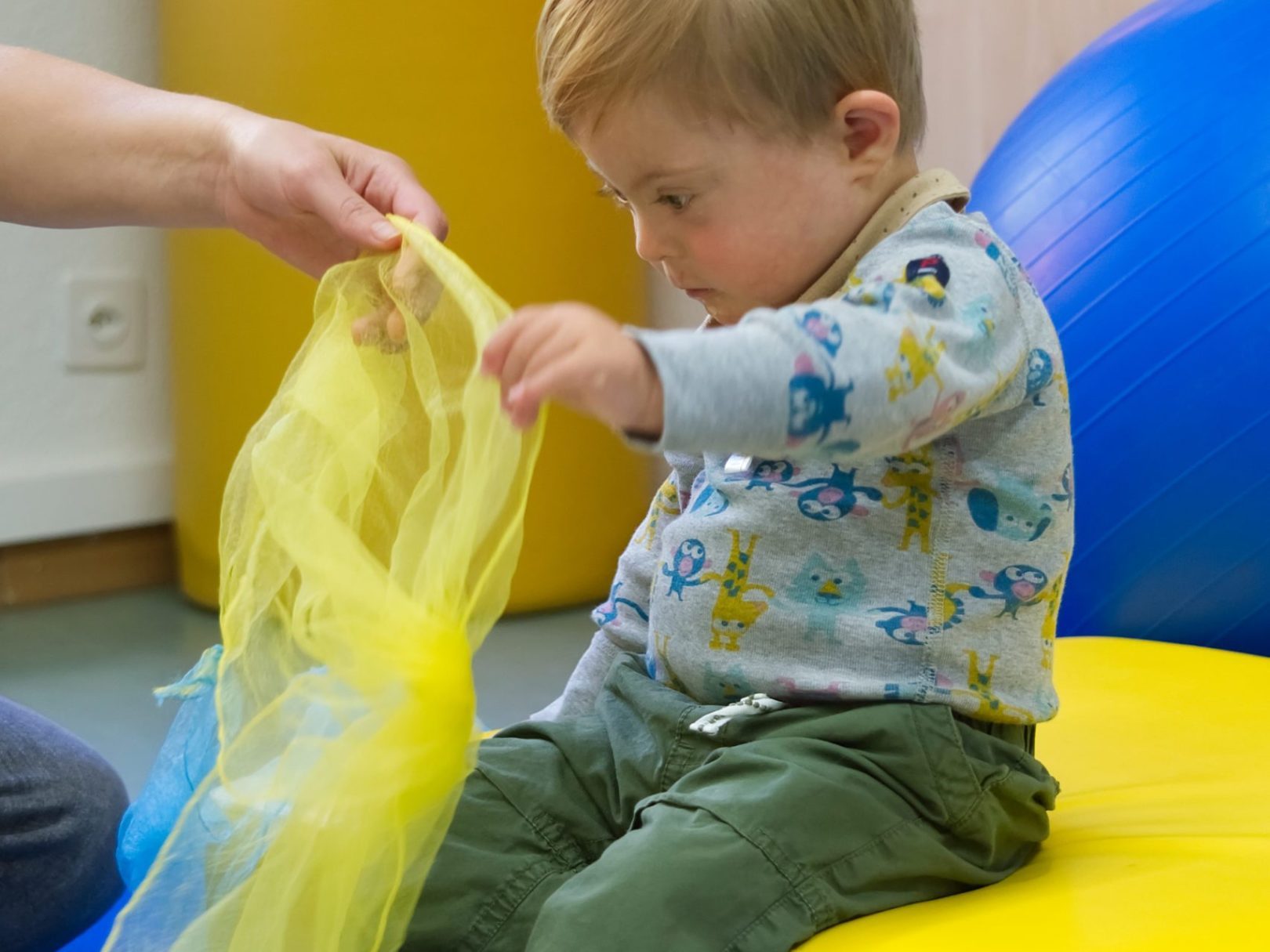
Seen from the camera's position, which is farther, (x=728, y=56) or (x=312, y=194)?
(x=312, y=194)

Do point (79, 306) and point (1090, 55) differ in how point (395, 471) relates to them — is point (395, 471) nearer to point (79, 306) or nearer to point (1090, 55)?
point (1090, 55)

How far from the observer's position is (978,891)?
2.44ft

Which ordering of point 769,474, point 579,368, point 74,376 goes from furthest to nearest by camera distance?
point 74,376 → point 769,474 → point 579,368

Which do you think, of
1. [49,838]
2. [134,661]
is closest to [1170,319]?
[49,838]

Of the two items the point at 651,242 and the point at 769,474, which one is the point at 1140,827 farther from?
the point at 651,242

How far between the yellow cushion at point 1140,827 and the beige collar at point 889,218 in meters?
0.32

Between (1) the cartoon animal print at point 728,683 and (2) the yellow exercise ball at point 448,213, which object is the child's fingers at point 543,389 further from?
(2) the yellow exercise ball at point 448,213

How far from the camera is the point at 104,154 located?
99 cm

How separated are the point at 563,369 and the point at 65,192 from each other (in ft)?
1.83

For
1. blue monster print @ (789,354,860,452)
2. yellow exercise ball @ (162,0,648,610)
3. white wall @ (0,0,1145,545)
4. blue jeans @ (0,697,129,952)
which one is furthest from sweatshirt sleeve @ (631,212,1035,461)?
white wall @ (0,0,1145,545)

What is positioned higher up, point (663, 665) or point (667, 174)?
point (667, 174)

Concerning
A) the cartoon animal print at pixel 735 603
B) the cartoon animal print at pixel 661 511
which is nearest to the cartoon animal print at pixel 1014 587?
the cartoon animal print at pixel 735 603

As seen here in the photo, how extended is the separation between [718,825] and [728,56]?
373 millimetres

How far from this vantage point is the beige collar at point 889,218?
2.58 ft
